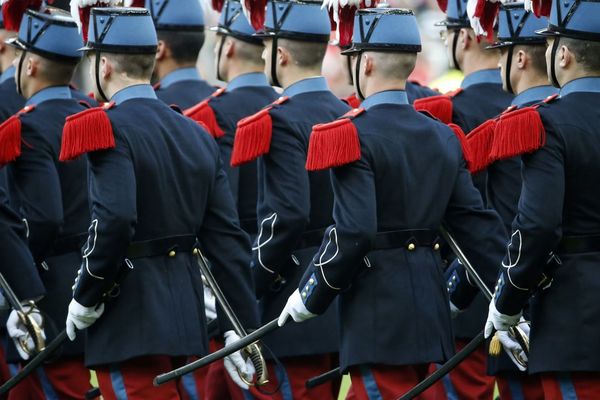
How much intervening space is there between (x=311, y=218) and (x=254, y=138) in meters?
0.47

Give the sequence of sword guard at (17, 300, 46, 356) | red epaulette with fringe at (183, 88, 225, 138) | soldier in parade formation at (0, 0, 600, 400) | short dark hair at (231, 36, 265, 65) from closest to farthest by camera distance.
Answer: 1. soldier in parade formation at (0, 0, 600, 400)
2. sword guard at (17, 300, 46, 356)
3. red epaulette with fringe at (183, 88, 225, 138)
4. short dark hair at (231, 36, 265, 65)

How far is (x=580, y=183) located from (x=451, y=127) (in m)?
0.91

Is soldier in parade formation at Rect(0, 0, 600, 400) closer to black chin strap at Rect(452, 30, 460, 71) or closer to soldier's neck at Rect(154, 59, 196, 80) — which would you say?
black chin strap at Rect(452, 30, 460, 71)

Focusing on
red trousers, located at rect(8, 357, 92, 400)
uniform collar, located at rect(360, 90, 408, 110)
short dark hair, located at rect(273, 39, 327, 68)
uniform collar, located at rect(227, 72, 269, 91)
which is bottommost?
red trousers, located at rect(8, 357, 92, 400)

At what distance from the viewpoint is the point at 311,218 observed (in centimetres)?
724

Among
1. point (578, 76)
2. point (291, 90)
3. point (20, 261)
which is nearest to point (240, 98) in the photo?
point (291, 90)

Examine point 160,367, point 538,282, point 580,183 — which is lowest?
point 160,367

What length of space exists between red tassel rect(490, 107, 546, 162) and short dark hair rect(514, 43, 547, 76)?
110 cm

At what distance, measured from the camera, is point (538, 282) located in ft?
19.1

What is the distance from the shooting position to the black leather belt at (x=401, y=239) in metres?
6.15

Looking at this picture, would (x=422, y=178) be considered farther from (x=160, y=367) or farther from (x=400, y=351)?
(x=160, y=367)

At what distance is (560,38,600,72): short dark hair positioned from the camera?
5.83 meters

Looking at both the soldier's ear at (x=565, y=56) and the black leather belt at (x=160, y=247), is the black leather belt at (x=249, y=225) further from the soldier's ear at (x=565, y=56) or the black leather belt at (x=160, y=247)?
the soldier's ear at (x=565, y=56)

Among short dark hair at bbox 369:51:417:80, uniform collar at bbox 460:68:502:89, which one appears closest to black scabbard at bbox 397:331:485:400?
short dark hair at bbox 369:51:417:80
